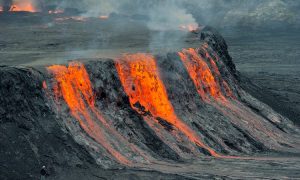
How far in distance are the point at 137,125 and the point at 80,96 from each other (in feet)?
10.8

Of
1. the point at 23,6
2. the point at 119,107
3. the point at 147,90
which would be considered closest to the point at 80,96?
the point at 119,107

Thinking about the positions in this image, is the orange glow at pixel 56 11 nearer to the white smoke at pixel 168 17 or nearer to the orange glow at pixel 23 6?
the orange glow at pixel 23 6

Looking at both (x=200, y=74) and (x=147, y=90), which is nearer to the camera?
(x=147, y=90)

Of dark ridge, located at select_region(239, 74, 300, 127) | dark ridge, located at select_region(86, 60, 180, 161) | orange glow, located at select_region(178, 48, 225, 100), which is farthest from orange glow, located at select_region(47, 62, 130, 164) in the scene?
dark ridge, located at select_region(239, 74, 300, 127)

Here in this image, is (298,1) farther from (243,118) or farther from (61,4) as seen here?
(243,118)

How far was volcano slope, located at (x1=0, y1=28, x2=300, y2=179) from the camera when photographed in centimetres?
2450

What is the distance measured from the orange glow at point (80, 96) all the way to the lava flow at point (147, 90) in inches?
129

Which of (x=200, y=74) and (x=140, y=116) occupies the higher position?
(x=140, y=116)

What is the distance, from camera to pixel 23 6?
91.0m

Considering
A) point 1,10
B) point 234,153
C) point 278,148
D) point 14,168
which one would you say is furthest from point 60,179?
point 1,10

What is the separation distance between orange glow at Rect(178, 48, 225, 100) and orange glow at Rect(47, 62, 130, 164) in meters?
10.3

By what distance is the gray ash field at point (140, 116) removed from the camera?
24.7 metres

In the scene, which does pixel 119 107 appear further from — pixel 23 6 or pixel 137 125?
pixel 23 6

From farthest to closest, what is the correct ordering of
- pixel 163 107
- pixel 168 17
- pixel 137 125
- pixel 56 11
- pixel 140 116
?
pixel 56 11 → pixel 168 17 → pixel 163 107 → pixel 140 116 → pixel 137 125
